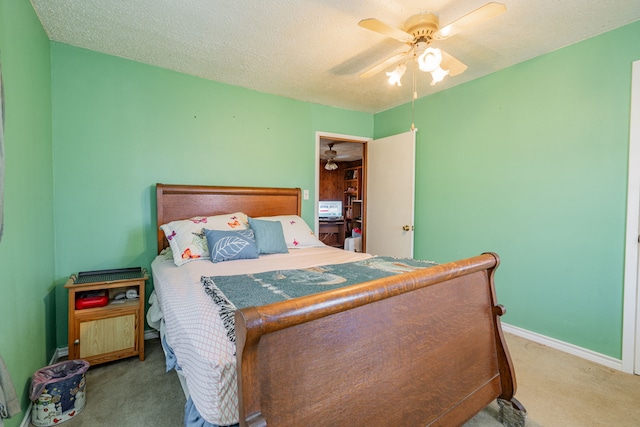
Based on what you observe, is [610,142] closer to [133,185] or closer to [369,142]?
[369,142]

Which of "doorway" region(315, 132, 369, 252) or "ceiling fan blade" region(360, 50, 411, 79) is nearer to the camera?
"ceiling fan blade" region(360, 50, 411, 79)

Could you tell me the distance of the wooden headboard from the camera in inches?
102

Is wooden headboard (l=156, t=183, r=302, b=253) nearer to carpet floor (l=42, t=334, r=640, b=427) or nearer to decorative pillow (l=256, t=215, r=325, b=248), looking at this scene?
decorative pillow (l=256, t=215, r=325, b=248)

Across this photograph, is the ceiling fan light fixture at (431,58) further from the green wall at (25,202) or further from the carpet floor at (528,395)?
the green wall at (25,202)

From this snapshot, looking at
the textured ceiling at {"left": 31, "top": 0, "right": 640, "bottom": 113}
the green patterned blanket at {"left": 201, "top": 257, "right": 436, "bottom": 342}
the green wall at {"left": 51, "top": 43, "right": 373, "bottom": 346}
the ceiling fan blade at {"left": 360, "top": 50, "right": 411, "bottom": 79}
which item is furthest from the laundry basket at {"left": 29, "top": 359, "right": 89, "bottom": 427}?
the ceiling fan blade at {"left": 360, "top": 50, "right": 411, "bottom": 79}

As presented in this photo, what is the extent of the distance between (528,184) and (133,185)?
3487 mm

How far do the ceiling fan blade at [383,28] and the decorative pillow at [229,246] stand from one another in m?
1.70

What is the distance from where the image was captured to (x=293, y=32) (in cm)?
208

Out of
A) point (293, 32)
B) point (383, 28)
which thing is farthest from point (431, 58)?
point (293, 32)

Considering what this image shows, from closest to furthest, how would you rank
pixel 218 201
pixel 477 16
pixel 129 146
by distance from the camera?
1. pixel 477 16
2. pixel 129 146
3. pixel 218 201

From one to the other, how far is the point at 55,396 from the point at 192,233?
1.22m

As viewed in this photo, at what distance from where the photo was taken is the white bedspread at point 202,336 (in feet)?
2.94

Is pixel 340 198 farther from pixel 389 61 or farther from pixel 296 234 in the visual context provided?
pixel 389 61

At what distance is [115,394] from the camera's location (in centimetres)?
179
